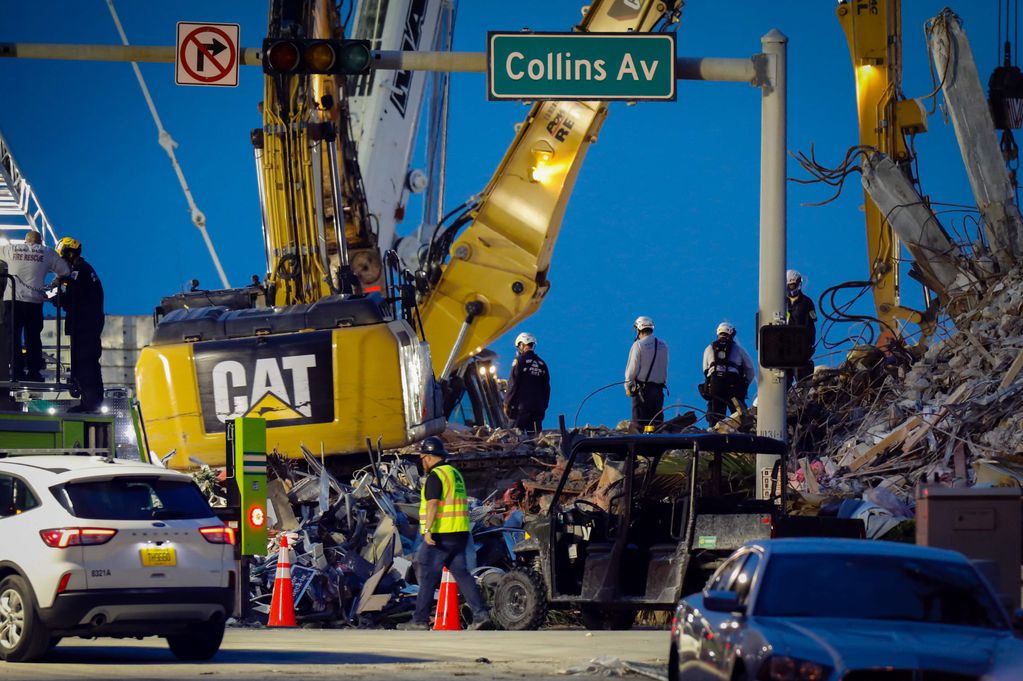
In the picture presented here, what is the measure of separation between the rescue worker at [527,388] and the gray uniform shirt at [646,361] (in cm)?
225

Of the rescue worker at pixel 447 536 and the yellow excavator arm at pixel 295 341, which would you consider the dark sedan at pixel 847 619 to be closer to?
the rescue worker at pixel 447 536

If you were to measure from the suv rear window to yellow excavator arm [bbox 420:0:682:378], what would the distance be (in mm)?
12999

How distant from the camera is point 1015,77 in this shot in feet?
86.8

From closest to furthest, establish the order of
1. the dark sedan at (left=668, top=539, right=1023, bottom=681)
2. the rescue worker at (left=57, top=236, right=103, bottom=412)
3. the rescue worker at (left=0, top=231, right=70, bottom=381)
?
1. the dark sedan at (left=668, top=539, right=1023, bottom=681)
2. the rescue worker at (left=0, top=231, right=70, bottom=381)
3. the rescue worker at (left=57, top=236, right=103, bottom=412)

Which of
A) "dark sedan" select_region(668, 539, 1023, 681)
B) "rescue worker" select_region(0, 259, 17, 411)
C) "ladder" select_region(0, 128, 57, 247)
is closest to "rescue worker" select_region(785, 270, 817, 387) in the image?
"rescue worker" select_region(0, 259, 17, 411)

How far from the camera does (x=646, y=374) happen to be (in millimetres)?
24906

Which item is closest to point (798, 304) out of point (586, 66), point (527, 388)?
point (527, 388)

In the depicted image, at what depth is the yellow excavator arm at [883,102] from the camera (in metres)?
27.6

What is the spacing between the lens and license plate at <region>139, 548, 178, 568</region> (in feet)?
44.4

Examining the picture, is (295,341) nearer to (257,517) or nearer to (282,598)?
(257,517)

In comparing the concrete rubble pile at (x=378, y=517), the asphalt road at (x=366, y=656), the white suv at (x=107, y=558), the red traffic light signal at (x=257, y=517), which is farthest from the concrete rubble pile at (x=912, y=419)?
the white suv at (x=107, y=558)

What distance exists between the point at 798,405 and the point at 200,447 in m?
7.81

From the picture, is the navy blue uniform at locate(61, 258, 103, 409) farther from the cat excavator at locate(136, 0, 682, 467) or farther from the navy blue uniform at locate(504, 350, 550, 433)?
the navy blue uniform at locate(504, 350, 550, 433)

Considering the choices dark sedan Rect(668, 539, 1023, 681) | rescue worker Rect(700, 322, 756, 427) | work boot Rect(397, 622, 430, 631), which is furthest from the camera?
rescue worker Rect(700, 322, 756, 427)
